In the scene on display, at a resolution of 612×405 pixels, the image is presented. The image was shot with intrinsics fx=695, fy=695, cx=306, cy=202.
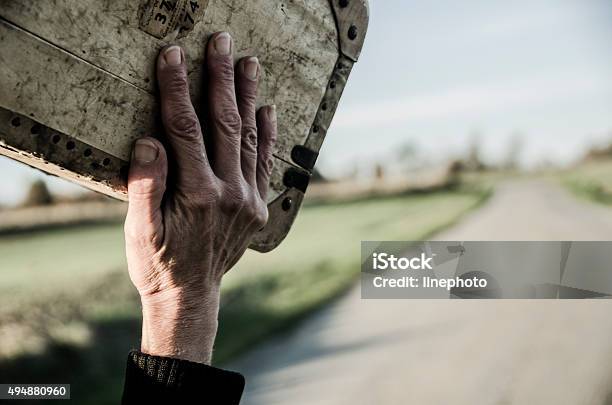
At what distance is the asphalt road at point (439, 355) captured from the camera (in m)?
5.58

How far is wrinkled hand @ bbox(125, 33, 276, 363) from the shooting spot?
4.76 feet

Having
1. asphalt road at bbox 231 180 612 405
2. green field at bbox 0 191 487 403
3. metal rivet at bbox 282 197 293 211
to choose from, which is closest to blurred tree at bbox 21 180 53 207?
green field at bbox 0 191 487 403

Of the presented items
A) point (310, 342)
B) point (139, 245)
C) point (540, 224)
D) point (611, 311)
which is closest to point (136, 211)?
point (139, 245)

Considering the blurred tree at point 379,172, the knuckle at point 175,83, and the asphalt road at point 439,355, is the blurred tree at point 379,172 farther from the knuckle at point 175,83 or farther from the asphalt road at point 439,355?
the knuckle at point 175,83

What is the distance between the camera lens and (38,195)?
8.95m

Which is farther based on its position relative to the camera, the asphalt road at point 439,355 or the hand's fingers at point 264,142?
the asphalt road at point 439,355

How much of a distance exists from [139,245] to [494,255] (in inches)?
311

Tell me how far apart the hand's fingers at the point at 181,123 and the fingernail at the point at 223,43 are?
0.09 m

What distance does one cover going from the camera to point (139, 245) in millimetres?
1467

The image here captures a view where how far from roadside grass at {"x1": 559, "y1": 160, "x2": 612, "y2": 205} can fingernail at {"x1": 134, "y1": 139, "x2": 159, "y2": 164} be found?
35.3 ft

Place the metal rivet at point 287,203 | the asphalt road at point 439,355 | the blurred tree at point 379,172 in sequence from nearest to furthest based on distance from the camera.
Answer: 1. the metal rivet at point 287,203
2. the asphalt road at point 439,355
3. the blurred tree at point 379,172

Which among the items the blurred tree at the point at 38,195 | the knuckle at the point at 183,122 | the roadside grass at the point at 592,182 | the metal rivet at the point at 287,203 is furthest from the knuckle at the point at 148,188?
the roadside grass at the point at 592,182

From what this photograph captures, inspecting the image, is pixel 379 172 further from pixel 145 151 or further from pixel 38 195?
pixel 145 151

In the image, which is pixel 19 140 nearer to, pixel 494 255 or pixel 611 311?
pixel 611 311
